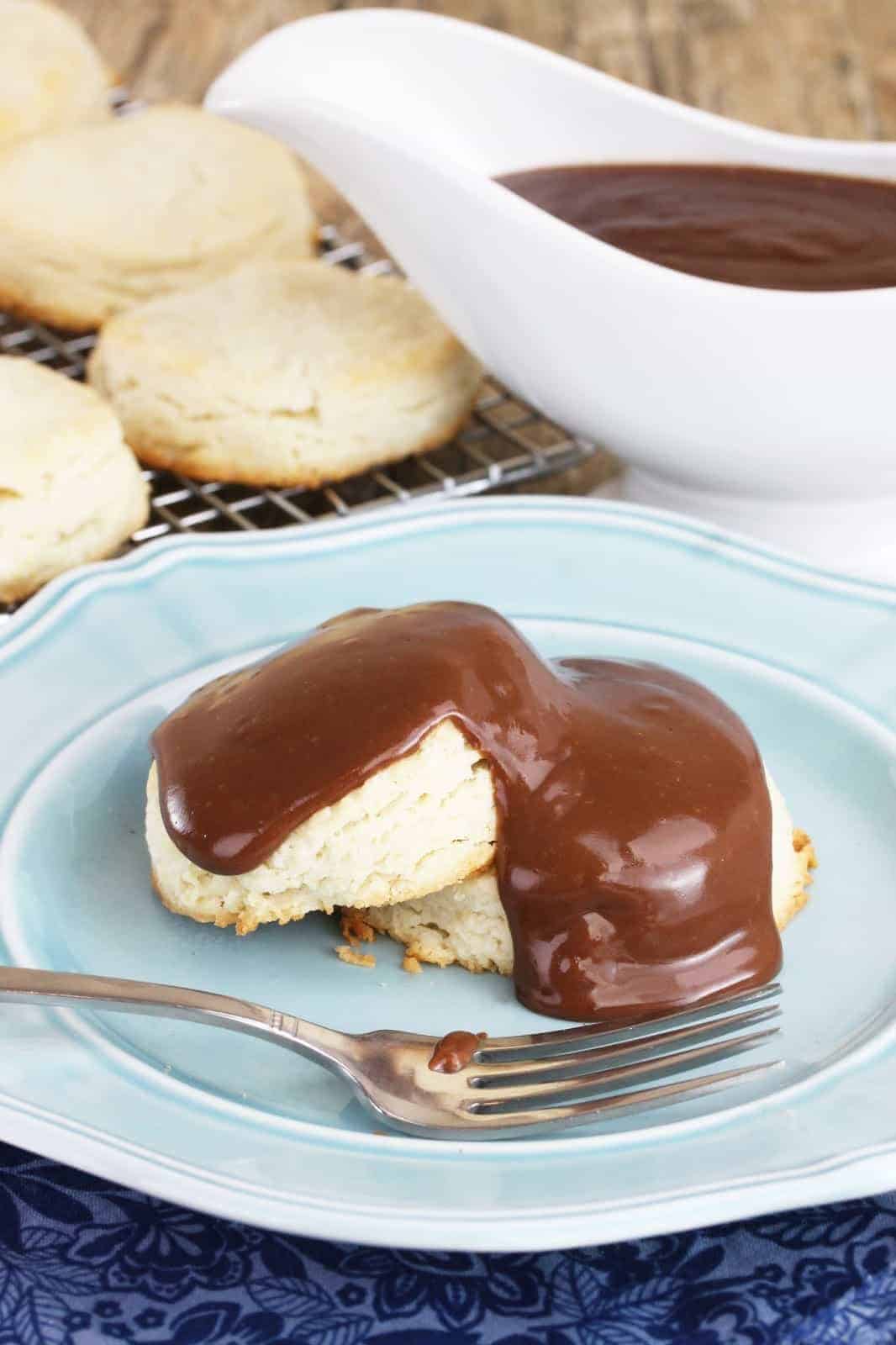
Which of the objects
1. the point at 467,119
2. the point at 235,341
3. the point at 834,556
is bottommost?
the point at 834,556

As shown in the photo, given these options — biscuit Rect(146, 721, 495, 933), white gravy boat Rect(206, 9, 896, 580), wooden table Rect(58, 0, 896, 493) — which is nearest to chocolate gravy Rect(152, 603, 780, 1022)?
biscuit Rect(146, 721, 495, 933)

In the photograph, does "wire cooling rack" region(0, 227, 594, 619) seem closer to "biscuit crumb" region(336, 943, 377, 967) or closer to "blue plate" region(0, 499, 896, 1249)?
"blue plate" region(0, 499, 896, 1249)

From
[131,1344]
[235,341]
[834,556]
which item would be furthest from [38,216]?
[131,1344]

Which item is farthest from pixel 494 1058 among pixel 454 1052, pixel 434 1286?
pixel 434 1286

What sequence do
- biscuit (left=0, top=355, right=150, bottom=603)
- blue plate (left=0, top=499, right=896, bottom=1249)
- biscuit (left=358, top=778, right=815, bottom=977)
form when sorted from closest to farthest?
blue plate (left=0, top=499, right=896, bottom=1249)
biscuit (left=358, top=778, right=815, bottom=977)
biscuit (left=0, top=355, right=150, bottom=603)

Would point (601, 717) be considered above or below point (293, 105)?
below

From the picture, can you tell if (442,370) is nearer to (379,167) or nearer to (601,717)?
(379,167)

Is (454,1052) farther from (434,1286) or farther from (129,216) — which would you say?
(129,216)

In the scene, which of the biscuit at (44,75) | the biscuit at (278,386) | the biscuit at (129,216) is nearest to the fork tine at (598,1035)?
the biscuit at (278,386)
